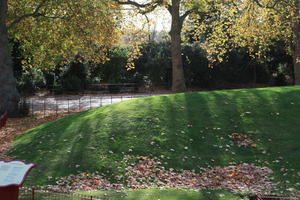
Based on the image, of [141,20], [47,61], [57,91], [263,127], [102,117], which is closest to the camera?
[263,127]

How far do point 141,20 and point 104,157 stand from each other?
1810 cm

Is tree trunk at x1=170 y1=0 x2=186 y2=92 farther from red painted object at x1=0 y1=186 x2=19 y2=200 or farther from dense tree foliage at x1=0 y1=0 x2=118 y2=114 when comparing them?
red painted object at x1=0 y1=186 x2=19 y2=200

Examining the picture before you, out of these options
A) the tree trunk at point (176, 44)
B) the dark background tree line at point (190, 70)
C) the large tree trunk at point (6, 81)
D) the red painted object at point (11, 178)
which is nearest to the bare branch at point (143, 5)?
the tree trunk at point (176, 44)

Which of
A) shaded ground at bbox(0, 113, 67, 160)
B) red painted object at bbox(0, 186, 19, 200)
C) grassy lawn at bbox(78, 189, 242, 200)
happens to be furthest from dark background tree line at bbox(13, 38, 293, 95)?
red painted object at bbox(0, 186, 19, 200)

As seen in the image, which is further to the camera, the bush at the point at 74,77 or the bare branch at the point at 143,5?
the bush at the point at 74,77

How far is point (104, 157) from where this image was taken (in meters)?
12.7

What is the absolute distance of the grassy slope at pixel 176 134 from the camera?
12484mm

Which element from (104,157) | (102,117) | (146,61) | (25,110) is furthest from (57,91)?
(104,157)

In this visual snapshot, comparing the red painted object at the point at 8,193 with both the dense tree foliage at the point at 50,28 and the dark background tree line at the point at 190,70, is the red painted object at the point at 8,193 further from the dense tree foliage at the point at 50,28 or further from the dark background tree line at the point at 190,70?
the dark background tree line at the point at 190,70

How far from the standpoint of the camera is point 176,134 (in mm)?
14375

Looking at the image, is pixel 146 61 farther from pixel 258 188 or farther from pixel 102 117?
pixel 258 188

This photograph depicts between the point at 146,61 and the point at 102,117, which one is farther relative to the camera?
the point at 146,61

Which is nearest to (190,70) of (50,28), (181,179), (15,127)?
(50,28)

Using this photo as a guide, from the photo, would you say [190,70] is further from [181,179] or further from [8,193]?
[8,193]
